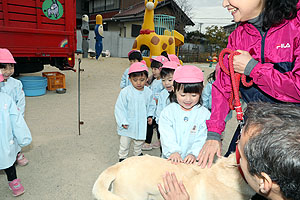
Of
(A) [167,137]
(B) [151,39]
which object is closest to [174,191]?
(A) [167,137]

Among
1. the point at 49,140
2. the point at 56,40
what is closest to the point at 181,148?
the point at 49,140

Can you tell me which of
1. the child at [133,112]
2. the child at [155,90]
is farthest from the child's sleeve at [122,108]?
the child at [155,90]

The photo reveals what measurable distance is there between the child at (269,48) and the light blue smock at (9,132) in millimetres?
2209

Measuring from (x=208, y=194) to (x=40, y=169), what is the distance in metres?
2.37

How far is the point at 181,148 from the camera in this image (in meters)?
2.30

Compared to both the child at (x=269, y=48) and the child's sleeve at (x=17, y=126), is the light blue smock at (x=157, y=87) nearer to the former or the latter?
the child's sleeve at (x=17, y=126)

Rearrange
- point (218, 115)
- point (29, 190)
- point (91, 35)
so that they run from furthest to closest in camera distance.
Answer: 1. point (91, 35)
2. point (29, 190)
3. point (218, 115)

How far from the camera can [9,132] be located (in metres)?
2.39

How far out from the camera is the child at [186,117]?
7.26ft

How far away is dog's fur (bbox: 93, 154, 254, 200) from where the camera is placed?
146 centimetres

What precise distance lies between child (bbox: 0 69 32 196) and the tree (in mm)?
24933

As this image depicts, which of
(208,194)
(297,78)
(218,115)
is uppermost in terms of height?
(297,78)

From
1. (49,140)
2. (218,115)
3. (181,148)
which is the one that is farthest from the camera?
(49,140)

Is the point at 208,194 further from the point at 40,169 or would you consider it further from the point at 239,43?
the point at 40,169
